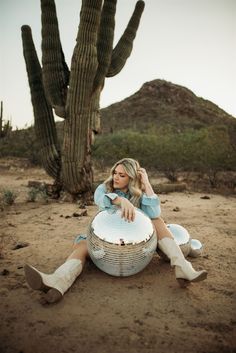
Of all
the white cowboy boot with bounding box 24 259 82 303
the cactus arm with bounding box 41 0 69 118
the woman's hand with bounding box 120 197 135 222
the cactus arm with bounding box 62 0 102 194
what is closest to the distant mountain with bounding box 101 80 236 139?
the cactus arm with bounding box 41 0 69 118

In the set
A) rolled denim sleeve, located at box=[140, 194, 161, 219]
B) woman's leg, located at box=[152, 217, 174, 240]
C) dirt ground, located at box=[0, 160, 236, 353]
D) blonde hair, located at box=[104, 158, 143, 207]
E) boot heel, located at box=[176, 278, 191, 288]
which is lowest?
dirt ground, located at box=[0, 160, 236, 353]

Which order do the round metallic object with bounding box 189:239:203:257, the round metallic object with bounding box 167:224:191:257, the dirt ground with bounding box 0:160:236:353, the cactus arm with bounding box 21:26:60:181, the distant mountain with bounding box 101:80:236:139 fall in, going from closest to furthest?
the dirt ground with bounding box 0:160:236:353 → the round metallic object with bounding box 167:224:191:257 → the round metallic object with bounding box 189:239:203:257 → the cactus arm with bounding box 21:26:60:181 → the distant mountain with bounding box 101:80:236:139

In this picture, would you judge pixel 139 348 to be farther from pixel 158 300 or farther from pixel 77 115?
pixel 77 115


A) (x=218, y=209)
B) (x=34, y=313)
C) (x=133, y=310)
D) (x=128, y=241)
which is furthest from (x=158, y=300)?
(x=218, y=209)

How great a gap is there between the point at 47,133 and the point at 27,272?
5843 mm

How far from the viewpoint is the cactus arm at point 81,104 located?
6.77m

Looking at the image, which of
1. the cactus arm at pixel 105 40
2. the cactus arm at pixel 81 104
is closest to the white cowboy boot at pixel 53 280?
the cactus arm at pixel 81 104

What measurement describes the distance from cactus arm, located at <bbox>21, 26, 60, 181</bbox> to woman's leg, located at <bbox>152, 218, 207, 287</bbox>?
Result: 4968 millimetres

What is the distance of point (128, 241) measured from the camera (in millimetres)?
2979

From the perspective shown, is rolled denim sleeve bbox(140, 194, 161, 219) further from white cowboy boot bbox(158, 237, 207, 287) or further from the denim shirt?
white cowboy boot bbox(158, 237, 207, 287)

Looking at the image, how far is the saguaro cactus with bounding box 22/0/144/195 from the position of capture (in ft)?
22.5

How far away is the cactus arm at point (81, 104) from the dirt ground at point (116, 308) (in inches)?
107

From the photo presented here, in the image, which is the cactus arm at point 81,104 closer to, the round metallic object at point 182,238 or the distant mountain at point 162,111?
the round metallic object at point 182,238

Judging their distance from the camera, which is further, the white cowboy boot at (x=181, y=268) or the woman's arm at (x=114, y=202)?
the woman's arm at (x=114, y=202)
